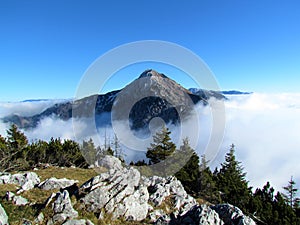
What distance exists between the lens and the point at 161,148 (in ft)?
173

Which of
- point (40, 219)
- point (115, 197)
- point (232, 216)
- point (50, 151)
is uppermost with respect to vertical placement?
point (115, 197)

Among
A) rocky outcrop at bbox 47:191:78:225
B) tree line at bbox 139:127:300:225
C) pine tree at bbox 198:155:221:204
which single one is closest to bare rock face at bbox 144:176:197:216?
rocky outcrop at bbox 47:191:78:225

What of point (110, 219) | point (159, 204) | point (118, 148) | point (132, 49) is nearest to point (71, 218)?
point (110, 219)

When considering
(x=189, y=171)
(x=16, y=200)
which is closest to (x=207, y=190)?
(x=189, y=171)

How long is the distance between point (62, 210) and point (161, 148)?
37040mm

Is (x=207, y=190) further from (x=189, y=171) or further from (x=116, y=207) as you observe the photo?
(x=116, y=207)

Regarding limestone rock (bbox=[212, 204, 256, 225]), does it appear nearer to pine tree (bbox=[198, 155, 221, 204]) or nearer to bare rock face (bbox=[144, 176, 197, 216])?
bare rock face (bbox=[144, 176, 197, 216])

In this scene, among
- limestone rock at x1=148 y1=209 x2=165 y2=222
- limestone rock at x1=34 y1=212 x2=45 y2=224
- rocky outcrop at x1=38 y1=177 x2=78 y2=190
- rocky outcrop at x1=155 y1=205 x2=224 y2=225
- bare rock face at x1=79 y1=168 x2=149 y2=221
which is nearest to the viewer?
limestone rock at x1=34 y1=212 x2=45 y2=224

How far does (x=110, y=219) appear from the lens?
17953 mm

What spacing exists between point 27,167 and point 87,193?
29.5 meters

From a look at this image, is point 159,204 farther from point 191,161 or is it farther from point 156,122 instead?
point 156,122

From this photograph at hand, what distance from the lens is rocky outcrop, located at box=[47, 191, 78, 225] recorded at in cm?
1587

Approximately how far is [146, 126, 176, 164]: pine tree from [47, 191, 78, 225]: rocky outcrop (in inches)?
1398

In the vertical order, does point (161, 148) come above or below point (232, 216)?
above
